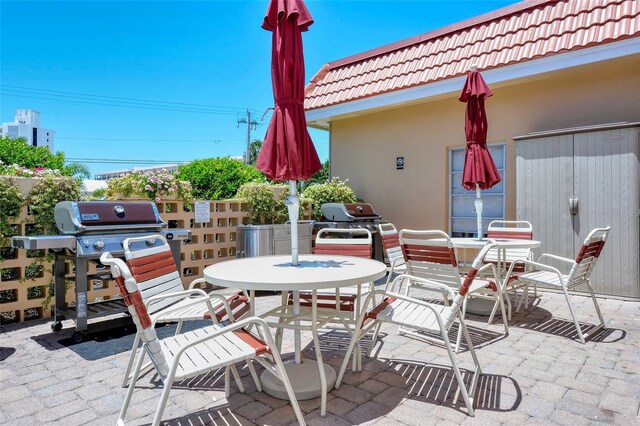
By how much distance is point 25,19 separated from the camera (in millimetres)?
23672

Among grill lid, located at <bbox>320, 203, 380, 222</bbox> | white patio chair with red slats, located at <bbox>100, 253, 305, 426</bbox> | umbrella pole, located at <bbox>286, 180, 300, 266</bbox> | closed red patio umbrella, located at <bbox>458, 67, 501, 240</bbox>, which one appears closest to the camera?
white patio chair with red slats, located at <bbox>100, 253, 305, 426</bbox>

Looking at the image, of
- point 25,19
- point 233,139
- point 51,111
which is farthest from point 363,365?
point 51,111

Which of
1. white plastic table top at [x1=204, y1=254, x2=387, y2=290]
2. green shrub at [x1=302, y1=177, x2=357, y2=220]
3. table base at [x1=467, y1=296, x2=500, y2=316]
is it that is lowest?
table base at [x1=467, y1=296, x2=500, y2=316]

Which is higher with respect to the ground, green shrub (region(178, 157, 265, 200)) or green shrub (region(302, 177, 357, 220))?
green shrub (region(178, 157, 265, 200))

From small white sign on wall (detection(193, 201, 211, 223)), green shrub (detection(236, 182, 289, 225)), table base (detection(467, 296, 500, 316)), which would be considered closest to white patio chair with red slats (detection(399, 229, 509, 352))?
table base (detection(467, 296, 500, 316))

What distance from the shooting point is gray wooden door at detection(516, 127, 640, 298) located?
15.9ft

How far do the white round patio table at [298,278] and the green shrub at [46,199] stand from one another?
261cm

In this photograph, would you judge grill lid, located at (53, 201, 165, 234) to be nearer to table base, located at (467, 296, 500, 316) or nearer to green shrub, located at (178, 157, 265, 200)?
table base, located at (467, 296, 500, 316)

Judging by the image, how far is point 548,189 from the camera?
5445 mm

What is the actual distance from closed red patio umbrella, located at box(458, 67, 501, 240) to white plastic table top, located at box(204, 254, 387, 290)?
7.95ft

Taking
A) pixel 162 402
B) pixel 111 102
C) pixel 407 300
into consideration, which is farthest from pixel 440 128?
pixel 111 102

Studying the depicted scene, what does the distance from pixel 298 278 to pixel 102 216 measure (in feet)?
7.90

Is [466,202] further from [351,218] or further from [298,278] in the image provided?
[298,278]

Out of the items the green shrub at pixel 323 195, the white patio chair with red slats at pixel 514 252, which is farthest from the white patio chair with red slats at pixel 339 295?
the green shrub at pixel 323 195
